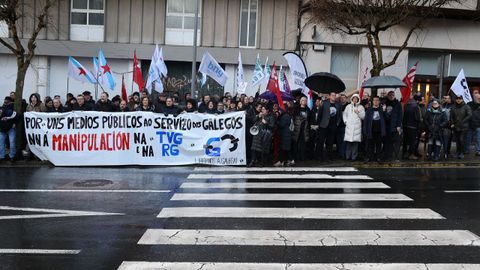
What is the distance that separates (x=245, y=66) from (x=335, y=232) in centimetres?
1525

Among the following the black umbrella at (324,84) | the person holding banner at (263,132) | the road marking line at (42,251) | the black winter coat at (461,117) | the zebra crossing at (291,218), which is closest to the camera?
the zebra crossing at (291,218)

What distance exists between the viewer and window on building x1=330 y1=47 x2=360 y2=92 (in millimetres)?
21344

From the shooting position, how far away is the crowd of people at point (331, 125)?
12656 mm

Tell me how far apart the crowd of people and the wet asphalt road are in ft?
6.47

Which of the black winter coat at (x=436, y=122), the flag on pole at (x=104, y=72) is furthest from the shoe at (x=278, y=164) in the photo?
the flag on pole at (x=104, y=72)

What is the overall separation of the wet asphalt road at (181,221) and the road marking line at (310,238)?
49 mm

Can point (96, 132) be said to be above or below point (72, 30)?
below

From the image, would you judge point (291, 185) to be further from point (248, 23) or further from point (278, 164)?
point (248, 23)

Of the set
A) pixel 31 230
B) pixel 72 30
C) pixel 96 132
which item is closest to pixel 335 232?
pixel 31 230

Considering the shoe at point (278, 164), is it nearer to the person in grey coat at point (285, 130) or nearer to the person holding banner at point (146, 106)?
the person in grey coat at point (285, 130)

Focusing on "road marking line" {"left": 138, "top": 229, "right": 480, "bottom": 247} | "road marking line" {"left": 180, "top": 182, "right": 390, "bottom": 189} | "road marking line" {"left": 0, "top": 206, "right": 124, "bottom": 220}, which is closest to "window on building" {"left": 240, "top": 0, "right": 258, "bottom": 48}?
"road marking line" {"left": 180, "top": 182, "right": 390, "bottom": 189}

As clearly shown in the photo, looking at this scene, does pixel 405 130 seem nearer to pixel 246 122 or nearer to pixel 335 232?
pixel 246 122

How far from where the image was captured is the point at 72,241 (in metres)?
6.07

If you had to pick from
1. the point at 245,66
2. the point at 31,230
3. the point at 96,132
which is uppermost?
the point at 245,66
